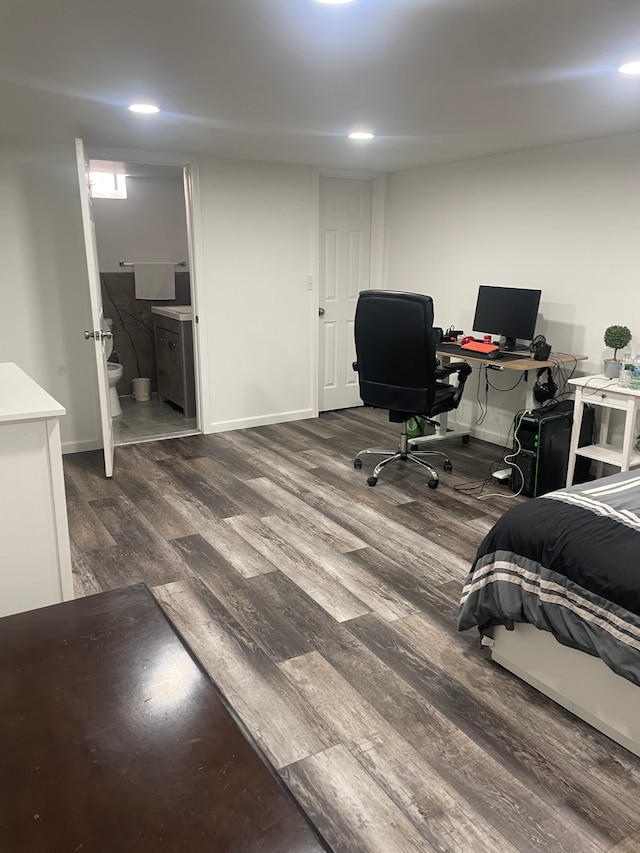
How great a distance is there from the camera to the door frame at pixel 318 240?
5.38 metres

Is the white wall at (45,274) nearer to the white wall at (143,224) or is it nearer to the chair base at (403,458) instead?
the white wall at (143,224)

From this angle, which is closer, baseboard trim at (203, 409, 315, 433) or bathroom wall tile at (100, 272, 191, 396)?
baseboard trim at (203, 409, 315, 433)

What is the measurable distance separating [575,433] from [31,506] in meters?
3.03

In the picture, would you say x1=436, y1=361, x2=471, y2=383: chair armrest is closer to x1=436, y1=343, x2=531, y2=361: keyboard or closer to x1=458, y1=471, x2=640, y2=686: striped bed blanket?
x1=436, y1=343, x2=531, y2=361: keyboard

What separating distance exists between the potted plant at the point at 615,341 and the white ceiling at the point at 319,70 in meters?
1.15

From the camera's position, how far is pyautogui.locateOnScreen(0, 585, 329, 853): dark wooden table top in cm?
67

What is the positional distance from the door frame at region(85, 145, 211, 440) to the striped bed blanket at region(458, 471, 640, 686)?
133 inches

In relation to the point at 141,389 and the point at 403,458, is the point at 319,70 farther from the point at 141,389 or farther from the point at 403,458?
the point at 141,389

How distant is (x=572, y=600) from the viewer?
1939mm

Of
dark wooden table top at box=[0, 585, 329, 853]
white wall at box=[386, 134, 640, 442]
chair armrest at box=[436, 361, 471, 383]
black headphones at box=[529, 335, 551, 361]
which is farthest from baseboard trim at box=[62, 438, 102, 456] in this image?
dark wooden table top at box=[0, 585, 329, 853]

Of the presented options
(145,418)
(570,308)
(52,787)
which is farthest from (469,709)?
(145,418)

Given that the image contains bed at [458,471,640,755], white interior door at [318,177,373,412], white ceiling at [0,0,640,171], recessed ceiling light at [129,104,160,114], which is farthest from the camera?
white interior door at [318,177,373,412]

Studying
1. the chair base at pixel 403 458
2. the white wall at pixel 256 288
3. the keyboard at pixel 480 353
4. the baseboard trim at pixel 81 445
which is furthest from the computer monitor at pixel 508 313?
the baseboard trim at pixel 81 445

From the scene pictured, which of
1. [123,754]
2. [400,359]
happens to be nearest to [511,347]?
[400,359]
